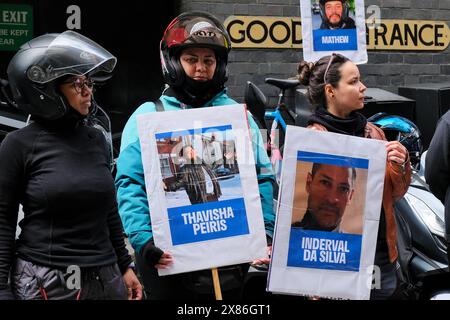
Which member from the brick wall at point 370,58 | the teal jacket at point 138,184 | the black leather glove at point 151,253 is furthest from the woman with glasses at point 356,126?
the brick wall at point 370,58

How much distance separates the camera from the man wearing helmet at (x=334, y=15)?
5.17 m

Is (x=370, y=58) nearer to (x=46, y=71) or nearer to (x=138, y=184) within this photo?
(x=138, y=184)

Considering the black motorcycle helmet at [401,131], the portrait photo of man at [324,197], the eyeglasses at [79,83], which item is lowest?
the portrait photo of man at [324,197]

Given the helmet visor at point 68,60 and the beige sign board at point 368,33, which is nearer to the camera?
the helmet visor at point 68,60

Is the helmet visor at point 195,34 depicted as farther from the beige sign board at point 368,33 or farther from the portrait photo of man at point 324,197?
the beige sign board at point 368,33

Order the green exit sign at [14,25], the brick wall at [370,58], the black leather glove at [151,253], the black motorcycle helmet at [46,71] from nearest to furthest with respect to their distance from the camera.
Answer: the black motorcycle helmet at [46,71], the black leather glove at [151,253], the green exit sign at [14,25], the brick wall at [370,58]

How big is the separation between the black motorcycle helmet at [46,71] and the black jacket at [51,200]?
8 cm

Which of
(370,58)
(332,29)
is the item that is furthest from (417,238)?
(370,58)

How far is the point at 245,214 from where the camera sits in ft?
11.1

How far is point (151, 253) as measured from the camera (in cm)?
331

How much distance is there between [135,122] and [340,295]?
115cm
